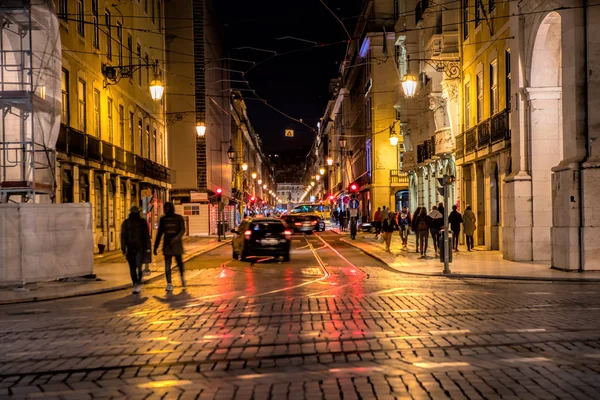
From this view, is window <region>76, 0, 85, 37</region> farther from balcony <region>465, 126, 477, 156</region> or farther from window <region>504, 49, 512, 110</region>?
balcony <region>465, 126, 477, 156</region>

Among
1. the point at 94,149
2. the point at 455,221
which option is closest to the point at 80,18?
the point at 94,149

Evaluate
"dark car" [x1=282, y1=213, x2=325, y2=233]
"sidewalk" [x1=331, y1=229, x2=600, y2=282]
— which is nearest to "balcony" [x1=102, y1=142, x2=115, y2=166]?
"sidewalk" [x1=331, y1=229, x2=600, y2=282]

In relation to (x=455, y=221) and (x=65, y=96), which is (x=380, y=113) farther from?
(x=65, y=96)

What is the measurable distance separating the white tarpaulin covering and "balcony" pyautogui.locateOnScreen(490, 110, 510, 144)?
14.7 meters

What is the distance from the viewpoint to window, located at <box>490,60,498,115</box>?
27.8 meters

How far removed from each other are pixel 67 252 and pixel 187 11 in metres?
42.9

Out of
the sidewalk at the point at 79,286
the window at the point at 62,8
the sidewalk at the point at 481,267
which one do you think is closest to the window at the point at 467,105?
the sidewalk at the point at 481,267

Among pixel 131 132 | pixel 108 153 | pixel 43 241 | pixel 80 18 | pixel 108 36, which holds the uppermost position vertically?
pixel 108 36

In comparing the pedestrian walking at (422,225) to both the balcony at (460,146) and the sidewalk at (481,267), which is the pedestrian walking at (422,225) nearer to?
the sidewalk at (481,267)

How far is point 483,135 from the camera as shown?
2900 cm

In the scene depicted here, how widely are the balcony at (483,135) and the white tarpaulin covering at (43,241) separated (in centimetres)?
1623

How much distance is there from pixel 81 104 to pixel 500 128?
16.8 metres

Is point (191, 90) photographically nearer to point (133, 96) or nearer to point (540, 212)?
point (133, 96)

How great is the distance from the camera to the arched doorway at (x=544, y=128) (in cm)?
2269
